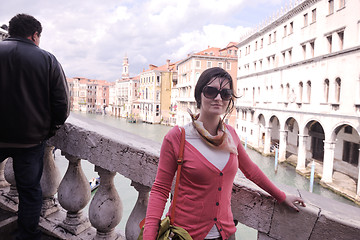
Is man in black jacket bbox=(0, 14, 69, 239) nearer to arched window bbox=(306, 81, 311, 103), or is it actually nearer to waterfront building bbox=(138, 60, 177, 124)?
arched window bbox=(306, 81, 311, 103)

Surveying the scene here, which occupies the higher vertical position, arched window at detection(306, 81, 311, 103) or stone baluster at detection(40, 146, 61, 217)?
arched window at detection(306, 81, 311, 103)

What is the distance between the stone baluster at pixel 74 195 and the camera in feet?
5.54

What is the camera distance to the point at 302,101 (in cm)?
1753

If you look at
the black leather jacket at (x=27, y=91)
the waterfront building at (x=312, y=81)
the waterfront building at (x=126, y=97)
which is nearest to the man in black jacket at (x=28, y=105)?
the black leather jacket at (x=27, y=91)

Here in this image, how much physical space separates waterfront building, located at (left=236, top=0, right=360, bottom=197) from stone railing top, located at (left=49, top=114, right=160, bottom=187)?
546 inches

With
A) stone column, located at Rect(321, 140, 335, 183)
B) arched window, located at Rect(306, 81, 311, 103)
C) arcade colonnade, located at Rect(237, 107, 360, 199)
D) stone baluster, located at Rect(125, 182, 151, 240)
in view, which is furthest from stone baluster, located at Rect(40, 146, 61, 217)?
arched window, located at Rect(306, 81, 311, 103)

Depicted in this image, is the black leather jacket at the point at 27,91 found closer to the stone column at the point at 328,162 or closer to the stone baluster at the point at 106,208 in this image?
the stone baluster at the point at 106,208

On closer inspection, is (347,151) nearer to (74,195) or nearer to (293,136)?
(293,136)

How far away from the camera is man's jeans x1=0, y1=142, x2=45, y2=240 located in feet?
4.89

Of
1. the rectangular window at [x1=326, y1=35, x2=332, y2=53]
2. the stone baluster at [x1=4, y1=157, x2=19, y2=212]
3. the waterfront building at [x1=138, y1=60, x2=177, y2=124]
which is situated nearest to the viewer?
the stone baluster at [x1=4, y1=157, x2=19, y2=212]

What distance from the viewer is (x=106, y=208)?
152cm

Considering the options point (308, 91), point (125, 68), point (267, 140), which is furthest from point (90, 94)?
point (308, 91)

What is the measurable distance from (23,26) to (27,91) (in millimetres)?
400

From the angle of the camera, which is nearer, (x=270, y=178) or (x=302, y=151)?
(x=270, y=178)
